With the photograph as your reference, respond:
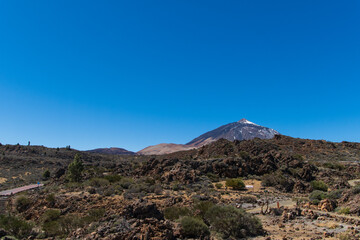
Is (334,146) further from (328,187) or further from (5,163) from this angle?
(5,163)

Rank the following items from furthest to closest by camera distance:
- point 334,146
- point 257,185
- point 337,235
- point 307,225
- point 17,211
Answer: point 334,146 < point 257,185 < point 17,211 < point 307,225 < point 337,235

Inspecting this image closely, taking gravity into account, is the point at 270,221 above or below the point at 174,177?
below

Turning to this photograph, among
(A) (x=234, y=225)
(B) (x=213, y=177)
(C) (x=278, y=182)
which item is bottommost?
(A) (x=234, y=225)

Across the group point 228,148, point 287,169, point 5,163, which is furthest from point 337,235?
point 5,163

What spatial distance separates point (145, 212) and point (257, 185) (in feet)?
70.8

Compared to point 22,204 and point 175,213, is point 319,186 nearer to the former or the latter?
point 175,213

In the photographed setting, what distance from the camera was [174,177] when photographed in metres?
29.5

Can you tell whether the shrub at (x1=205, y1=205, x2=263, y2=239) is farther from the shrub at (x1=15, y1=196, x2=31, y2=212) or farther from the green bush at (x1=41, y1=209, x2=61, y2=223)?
the shrub at (x1=15, y1=196, x2=31, y2=212)

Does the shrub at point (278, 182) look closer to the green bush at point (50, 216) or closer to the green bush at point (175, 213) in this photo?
the green bush at point (175, 213)

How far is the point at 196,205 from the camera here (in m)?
13.6

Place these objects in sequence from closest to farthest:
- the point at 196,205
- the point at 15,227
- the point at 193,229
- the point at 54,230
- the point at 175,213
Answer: the point at 193,229 < the point at 54,230 < the point at 15,227 < the point at 175,213 < the point at 196,205

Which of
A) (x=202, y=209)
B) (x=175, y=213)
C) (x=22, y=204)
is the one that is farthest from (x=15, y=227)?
(x=202, y=209)

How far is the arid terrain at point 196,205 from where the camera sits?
9.62 m

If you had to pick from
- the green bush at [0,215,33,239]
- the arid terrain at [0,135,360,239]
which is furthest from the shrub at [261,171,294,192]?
the green bush at [0,215,33,239]
